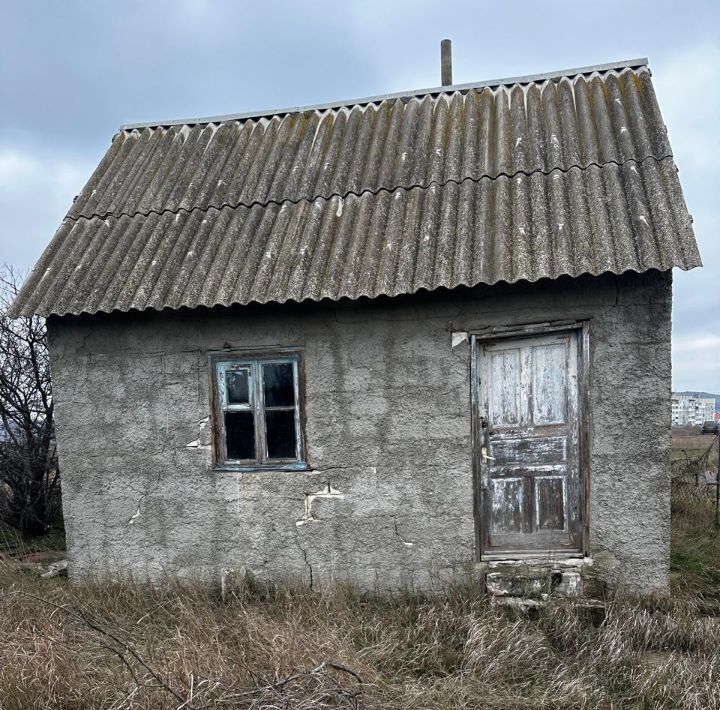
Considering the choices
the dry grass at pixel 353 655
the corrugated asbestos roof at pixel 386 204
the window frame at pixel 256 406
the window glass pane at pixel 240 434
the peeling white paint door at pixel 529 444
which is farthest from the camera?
the window glass pane at pixel 240 434

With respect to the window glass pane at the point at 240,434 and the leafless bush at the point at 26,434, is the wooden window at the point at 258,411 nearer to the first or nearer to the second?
the window glass pane at the point at 240,434

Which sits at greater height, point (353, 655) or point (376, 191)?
point (376, 191)

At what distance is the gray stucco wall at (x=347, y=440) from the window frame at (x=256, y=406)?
76 millimetres

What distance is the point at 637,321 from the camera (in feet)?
15.2

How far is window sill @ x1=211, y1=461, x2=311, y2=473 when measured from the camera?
5.14m

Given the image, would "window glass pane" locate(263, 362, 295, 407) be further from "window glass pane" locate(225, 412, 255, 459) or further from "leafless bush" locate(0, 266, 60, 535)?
"leafless bush" locate(0, 266, 60, 535)

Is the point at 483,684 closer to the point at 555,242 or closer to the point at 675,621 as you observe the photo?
the point at 675,621

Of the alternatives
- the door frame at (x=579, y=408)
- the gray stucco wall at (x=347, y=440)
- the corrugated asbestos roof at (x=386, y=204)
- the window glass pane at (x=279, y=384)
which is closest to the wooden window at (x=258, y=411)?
the window glass pane at (x=279, y=384)

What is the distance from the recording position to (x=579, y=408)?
477 cm

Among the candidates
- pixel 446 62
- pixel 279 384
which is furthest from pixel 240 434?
pixel 446 62

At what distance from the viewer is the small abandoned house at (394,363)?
15.3 ft

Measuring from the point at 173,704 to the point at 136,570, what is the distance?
8.37 feet

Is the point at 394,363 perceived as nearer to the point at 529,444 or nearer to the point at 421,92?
the point at 529,444

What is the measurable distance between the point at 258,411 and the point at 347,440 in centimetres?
84
